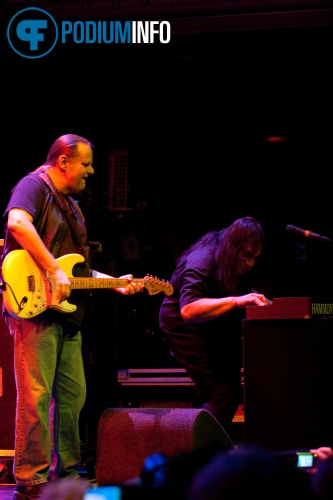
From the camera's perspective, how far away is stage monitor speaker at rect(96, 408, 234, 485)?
3457mm

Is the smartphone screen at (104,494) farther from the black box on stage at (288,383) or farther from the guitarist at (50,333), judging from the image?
the black box on stage at (288,383)

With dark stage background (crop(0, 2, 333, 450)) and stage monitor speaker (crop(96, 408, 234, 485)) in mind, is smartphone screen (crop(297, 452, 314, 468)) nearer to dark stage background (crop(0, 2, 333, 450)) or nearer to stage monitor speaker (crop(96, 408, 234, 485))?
stage monitor speaker (crop(96, 408, 234, 485))

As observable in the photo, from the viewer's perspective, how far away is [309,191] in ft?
28.2

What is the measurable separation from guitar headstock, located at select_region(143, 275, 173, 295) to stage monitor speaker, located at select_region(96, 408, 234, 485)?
1.15 metres

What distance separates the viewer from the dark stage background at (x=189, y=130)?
761 cm

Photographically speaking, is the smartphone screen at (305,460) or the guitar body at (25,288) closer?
the smartphone screen at (305,460)

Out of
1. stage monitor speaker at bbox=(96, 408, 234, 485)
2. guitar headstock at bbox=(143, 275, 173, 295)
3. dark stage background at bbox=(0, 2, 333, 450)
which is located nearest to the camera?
stage monitor speaker at bbox=(96, 408, 234, 485)

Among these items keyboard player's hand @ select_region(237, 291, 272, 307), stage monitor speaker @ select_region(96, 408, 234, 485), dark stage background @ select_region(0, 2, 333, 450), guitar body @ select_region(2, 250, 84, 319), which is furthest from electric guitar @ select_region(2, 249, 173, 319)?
dark stage background @ select_region(0, 2, 333, 450)

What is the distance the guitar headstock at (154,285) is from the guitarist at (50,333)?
6.8 inches

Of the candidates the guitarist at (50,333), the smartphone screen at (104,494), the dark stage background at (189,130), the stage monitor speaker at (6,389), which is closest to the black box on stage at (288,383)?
the guitarist at (50,333)

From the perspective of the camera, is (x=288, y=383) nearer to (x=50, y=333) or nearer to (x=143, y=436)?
(x=143, y=436)

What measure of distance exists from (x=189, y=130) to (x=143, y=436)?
5878mm

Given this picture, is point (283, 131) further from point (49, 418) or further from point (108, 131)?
point (49, 418)

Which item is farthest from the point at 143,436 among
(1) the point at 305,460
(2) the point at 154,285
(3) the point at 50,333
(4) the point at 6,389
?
(4) the point at 6,389
